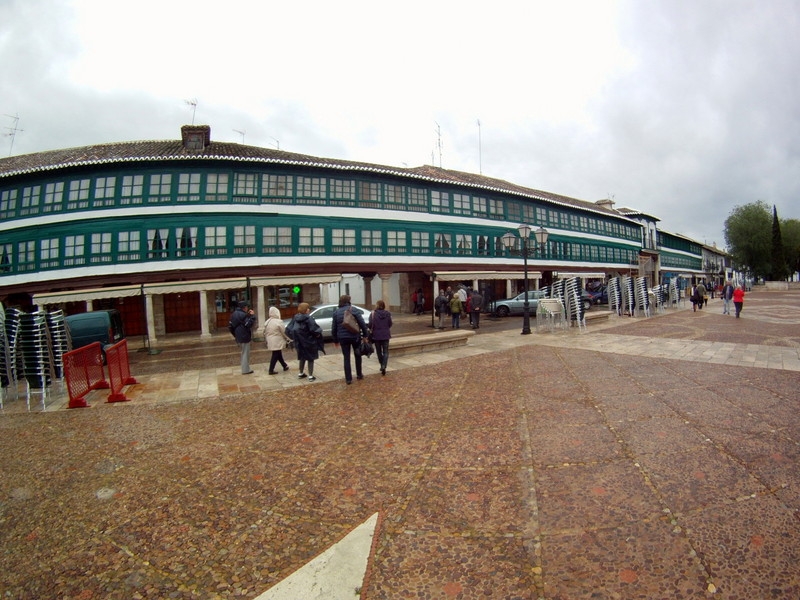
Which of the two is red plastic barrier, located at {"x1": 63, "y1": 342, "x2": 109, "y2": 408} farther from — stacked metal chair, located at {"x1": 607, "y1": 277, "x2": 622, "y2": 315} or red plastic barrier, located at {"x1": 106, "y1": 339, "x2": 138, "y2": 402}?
stacked metal chair, located at {"x1": 607, "y1": 277, "x2": 622, "y2": 315}

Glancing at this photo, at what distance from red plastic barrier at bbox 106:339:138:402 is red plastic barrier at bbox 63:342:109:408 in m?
0.37

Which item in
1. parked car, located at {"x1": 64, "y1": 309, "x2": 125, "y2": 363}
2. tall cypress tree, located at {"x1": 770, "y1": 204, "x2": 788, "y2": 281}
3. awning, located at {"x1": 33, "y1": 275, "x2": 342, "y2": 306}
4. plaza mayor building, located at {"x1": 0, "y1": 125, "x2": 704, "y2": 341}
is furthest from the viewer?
tall cypress tree, located at {"x1": 770, "y1": 204, "x2": 788, "y2": 281}

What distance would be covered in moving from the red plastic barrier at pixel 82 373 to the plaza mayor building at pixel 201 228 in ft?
30.2

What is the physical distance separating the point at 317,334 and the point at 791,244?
82846mm

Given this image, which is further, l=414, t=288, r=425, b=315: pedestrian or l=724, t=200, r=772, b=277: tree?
l=724, t=200, r=772, b=277: tree

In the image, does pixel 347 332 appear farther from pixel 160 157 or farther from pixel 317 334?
pixel 160 157

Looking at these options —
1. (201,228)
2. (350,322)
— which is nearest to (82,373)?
(350,322)

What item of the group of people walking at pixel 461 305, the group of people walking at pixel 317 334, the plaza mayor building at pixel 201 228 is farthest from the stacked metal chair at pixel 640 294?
the group of people walking at pixel 317 334

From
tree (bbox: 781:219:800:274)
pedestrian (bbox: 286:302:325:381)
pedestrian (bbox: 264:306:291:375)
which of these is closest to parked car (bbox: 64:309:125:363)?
pedestrian (bbox: 264:306:291:375)

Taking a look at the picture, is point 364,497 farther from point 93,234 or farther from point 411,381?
point 93,234

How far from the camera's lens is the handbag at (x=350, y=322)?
7.89 meters

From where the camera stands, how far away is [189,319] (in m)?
22.8

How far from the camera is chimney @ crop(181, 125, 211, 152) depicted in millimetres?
21288

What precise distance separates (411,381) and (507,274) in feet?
63.3
